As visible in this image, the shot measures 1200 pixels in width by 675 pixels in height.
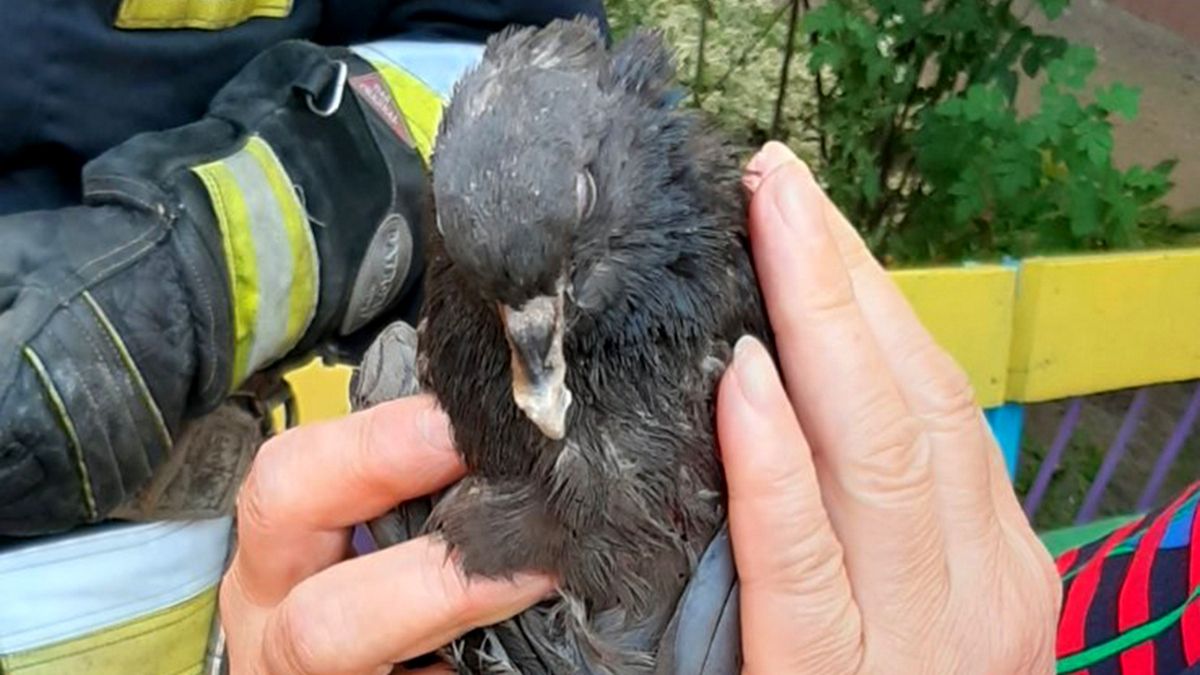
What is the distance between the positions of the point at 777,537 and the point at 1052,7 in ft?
6.28

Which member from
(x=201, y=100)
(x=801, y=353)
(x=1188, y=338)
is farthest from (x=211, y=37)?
(x=1188, y=338)

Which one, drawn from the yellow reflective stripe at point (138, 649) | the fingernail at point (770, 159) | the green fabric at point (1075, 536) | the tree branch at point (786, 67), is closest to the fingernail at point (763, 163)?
the fingernail at point (770, 159)

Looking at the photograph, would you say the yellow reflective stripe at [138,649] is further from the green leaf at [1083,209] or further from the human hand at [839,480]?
the green leaf at [1083,209]

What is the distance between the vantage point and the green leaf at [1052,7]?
2.72 m

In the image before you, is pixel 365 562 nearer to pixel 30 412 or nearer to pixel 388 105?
pixel 30 412

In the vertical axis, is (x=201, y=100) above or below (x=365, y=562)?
above

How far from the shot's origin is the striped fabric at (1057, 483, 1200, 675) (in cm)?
146

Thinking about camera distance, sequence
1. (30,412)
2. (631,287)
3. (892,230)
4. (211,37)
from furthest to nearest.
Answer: (892,230) → (211,37) → (30,412) → (631,287)

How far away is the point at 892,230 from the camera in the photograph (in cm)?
329

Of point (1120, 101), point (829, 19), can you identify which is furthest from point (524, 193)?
point (829, 19)

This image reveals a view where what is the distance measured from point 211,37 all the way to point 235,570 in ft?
1.62

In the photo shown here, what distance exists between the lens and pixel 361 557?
1.19m

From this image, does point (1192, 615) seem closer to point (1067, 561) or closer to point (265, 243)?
point (1067, 561)

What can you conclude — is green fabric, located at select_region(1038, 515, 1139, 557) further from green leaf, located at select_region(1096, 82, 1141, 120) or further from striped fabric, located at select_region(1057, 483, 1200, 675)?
green leaf, located at select_region(1096, 82, 1141, 120)
